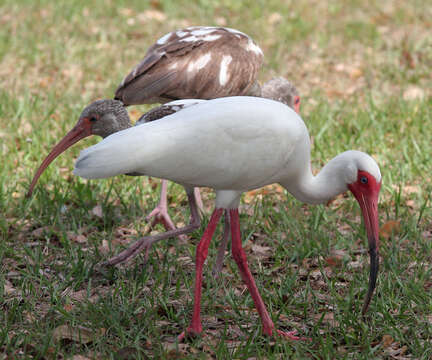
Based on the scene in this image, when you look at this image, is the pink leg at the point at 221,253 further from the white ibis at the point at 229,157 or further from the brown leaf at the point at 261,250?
the white ibis at the point at 229,157

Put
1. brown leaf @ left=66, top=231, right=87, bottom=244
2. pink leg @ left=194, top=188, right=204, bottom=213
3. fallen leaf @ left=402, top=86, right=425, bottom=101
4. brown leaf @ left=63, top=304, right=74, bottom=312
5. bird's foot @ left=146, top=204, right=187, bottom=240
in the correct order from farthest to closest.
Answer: fallen leaf @ left=402, top=86, right=425, bottom=101
pink leg @ left=194, top=188, right=204, bottom=213
bird's foot @ left=146, top=204, right=187, bottom=240
brown leaf @ left=66, top=231, right=87, bottom=244
brown leaf @ left=63, top=304, right=74, bottom=312

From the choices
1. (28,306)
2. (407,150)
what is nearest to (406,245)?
(407,150)

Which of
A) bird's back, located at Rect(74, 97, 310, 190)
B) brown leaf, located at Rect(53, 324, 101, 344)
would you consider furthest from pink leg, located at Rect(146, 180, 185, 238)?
brown leaf, located at Rect(53, 324, 101, 344)

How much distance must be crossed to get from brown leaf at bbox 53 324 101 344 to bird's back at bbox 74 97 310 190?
0.79 m

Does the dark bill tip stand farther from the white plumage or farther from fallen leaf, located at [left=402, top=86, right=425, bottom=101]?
fallen leaf, located at [left=402, top=86, right=425, bottom=101]

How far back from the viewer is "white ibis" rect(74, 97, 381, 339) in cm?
328

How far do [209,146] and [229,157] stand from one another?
4.7 inches

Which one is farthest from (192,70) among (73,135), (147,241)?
(147,241)

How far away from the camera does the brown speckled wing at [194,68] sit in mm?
4973

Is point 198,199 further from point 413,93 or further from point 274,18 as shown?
point 274,18

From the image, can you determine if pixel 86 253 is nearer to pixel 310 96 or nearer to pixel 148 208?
pixel 148 208

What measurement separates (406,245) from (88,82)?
14.1 feet

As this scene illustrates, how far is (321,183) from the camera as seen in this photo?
3883mm

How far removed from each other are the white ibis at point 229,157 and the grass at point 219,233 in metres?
0.24
